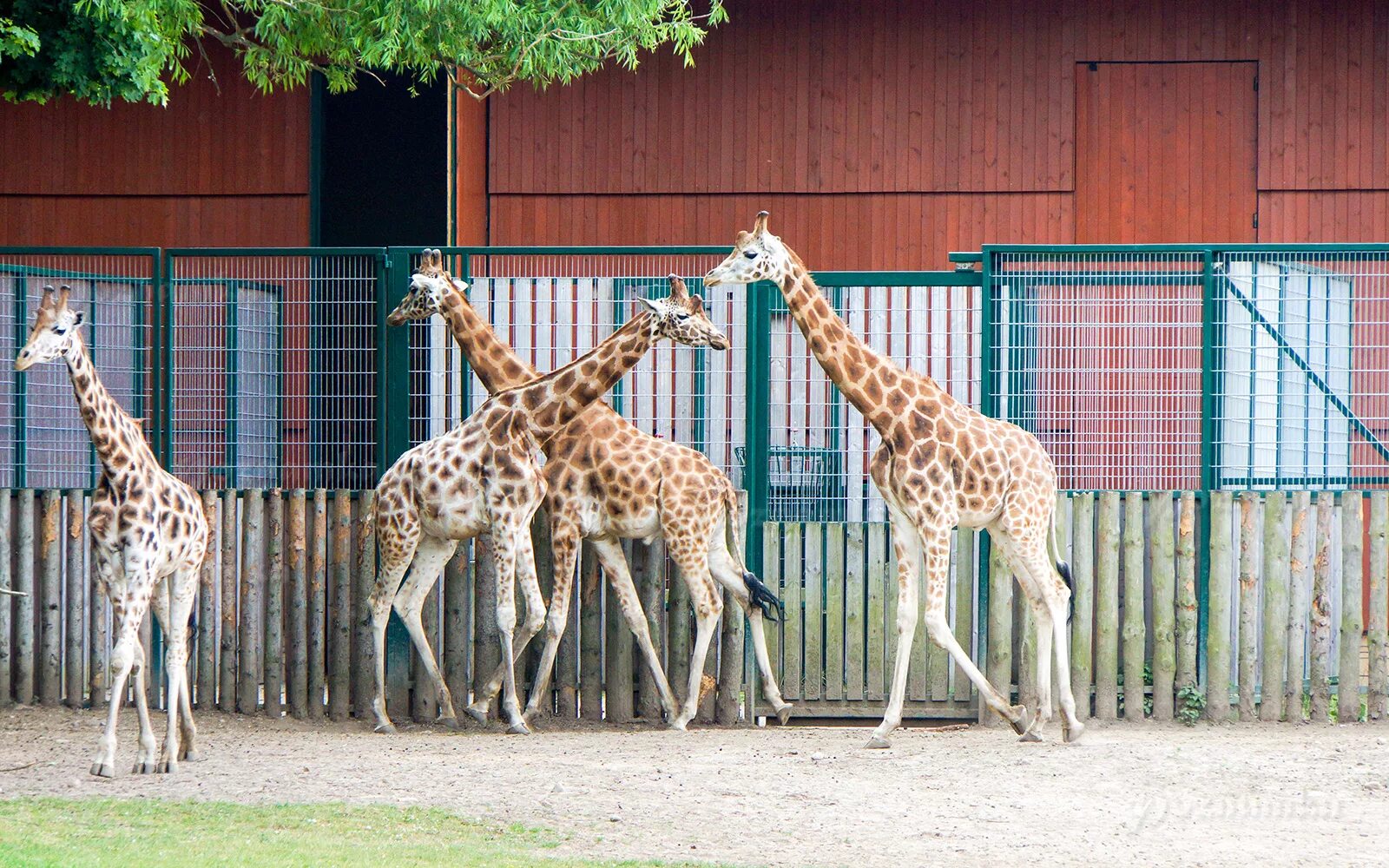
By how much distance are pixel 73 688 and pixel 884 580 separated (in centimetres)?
484

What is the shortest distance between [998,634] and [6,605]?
5.85 meters

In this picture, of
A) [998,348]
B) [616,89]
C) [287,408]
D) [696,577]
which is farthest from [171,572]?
[616,89]

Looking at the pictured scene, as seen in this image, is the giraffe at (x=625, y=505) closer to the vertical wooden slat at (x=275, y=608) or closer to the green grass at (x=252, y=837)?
the vertical wooden slat at (x=275, y=608)

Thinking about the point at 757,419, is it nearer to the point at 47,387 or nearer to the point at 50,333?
the point at 50,333

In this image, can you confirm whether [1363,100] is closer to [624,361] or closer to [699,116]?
[699,116]

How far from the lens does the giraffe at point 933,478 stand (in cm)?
802

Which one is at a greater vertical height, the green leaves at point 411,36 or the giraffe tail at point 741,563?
the green leaves at point 411,36

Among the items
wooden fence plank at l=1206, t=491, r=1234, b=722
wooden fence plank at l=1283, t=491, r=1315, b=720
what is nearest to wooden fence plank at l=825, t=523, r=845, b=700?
wooden fence plank at l=1206, t=491, r=1234, b=722

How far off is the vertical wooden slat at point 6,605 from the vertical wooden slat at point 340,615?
1447 mm

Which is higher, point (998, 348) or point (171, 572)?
point (998, 348)

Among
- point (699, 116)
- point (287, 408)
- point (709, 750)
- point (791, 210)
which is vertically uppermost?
point (699, 116)

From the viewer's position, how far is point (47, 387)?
949cm

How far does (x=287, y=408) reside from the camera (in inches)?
366

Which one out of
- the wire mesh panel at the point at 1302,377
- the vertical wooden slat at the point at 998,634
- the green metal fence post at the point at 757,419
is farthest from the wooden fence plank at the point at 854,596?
the wire mesh panel at the point at 1302,377
